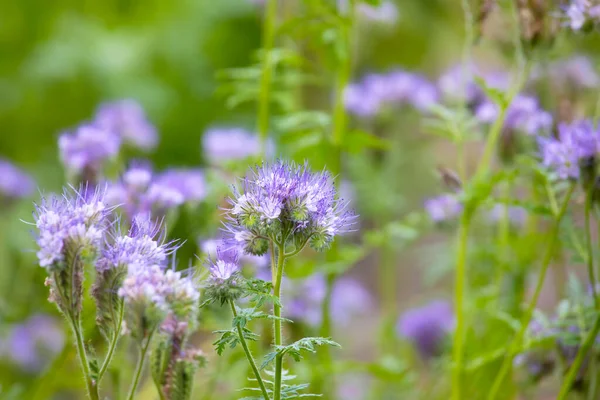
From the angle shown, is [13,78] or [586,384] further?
[13,78]

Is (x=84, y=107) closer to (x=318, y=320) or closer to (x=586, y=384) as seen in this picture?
(x=318, y=320)

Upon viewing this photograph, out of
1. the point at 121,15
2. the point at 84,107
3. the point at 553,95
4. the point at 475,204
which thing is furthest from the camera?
the point at 121,15

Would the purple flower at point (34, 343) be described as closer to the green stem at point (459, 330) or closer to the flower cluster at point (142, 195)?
the flower cluster at point (142, 195)

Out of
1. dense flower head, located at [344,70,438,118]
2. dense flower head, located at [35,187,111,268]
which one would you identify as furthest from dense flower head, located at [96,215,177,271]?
dense flower head, located at [344,70,438,118]

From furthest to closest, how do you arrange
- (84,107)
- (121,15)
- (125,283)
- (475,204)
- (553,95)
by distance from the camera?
1. (121,15)
2. (84,107)
3. (553,95)
4. (475,204)
5. (125,283)

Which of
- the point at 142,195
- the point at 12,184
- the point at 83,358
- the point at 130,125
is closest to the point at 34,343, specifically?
the point at 12,184

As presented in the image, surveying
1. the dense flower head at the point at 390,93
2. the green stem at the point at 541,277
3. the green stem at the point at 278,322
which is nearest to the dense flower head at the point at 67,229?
the green stem at the point at 278,322

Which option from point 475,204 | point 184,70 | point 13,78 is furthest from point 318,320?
point 13,78

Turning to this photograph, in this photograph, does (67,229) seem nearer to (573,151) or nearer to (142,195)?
(142,195)
